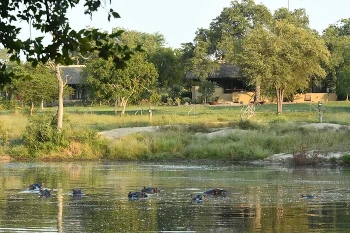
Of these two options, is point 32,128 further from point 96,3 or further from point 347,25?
point 347,25

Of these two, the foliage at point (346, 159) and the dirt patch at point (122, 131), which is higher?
the dirt patch at point (122, 131)

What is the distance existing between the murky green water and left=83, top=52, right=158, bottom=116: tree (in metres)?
26.1

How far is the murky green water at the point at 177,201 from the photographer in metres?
19.0

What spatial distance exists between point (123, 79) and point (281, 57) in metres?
11.9

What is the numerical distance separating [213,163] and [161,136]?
4.29m

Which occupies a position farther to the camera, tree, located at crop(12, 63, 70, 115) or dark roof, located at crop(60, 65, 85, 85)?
dark roof, located at crop(60, 65, 85, 85)

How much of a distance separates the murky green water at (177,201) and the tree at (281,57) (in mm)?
26778

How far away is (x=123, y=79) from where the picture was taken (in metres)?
61.4

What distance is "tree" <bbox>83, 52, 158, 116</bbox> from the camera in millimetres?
61219

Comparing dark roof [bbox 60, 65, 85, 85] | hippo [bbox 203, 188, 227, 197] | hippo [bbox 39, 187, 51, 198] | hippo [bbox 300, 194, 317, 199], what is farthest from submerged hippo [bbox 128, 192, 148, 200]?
dark roof [bbox 60, 65, 85, 85]

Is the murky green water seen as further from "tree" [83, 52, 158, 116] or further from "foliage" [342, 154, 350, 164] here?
"tree" [83, 52, 158, 116]

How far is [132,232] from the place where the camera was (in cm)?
1805

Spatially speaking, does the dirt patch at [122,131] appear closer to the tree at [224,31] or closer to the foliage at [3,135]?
the foliage at [3,135]

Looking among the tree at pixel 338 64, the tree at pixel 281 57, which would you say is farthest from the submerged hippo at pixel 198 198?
the tree at pixel 338 64
